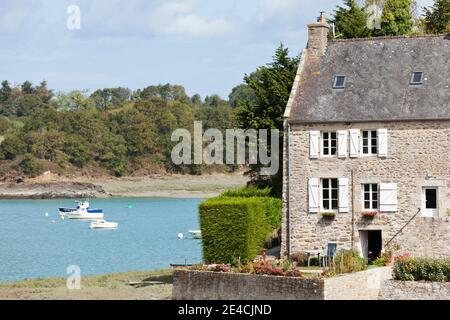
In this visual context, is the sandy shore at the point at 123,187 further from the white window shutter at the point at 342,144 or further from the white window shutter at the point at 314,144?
the white window shutter at the point at 342,144

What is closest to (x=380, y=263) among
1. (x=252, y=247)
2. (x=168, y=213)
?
(x=252, y=247)

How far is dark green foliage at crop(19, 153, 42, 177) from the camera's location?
13988cm

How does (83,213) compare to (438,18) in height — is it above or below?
below

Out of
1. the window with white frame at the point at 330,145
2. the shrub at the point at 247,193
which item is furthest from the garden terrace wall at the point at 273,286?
the shrub at the point at 247,193

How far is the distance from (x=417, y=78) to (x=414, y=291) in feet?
34.2

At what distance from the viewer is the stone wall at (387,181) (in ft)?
124

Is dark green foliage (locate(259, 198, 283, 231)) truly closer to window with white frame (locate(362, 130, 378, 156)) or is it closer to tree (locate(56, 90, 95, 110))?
window with white frame (locate(362, 130, 378, 156))

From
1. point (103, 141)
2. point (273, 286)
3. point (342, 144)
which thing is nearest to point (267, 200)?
point (342, 144)

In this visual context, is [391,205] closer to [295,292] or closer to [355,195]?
[355,195]

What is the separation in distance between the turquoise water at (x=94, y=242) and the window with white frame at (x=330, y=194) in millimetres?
10905

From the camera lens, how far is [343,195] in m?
38.9

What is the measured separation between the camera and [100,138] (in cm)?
14062

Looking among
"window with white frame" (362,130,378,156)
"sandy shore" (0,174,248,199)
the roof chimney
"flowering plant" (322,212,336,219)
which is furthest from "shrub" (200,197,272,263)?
"sandy shore" (0,174,248,199)

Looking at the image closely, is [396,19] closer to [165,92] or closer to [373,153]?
[373,153]
